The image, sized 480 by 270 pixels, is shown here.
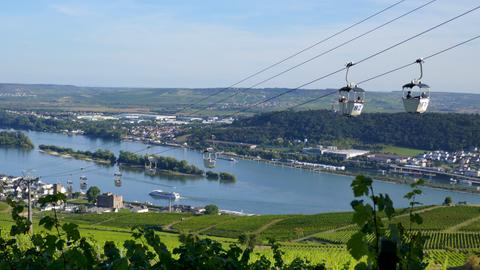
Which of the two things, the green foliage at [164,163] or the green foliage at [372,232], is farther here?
the green foliage at [164,163]

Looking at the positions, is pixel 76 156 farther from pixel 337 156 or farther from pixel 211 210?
pixel 211 210

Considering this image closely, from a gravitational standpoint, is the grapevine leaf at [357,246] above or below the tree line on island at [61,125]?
above

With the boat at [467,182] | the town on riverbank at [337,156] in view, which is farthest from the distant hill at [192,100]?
the boat at [467,182]

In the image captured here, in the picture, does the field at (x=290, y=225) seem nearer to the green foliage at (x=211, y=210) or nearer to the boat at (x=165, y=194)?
the green foliage at (x=211, y=210)

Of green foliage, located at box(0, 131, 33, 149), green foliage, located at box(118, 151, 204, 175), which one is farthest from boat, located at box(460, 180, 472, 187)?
green foliage, located at box(0, 131, 33, 149)

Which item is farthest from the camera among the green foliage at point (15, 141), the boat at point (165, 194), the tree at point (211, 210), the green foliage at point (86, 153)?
the green foliage at point (15, 141)

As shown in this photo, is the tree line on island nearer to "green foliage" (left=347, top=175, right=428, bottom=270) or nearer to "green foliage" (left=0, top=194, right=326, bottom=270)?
"green foliage" (left=0, top=194, right=326, bottom=270)

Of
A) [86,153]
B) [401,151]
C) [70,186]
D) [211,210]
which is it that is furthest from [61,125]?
[211,210]
